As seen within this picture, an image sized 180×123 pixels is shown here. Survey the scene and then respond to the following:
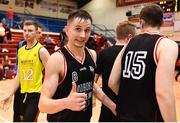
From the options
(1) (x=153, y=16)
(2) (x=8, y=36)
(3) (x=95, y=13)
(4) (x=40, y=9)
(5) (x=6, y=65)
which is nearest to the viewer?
(1) (x=153, y=16)

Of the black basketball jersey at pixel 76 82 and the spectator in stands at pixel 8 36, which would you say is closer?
the black basketball jersey at pixel 76 82

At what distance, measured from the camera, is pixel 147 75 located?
87.4 inches

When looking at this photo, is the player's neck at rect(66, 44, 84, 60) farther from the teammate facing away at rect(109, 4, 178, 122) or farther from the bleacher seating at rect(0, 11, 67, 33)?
the bleacher seating at rect(0, 11, 67, 33)

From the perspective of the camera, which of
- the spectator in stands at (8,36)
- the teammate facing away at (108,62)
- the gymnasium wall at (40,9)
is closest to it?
the teammate facing away at (108,62)

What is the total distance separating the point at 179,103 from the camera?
8047mm

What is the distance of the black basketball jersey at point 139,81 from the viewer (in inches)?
87.2

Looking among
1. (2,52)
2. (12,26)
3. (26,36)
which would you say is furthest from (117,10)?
(26,36)

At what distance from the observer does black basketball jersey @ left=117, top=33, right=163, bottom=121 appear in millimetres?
2215

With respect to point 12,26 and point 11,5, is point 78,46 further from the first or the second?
point 11,5

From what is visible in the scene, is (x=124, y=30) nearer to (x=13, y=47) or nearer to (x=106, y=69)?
(x=106, y=69)

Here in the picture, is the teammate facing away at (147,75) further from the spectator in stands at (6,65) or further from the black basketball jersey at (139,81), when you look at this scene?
the spectator in stands at (6,65)

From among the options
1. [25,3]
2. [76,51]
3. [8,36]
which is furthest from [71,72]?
[25,3]

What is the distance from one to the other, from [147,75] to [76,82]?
0.55 m

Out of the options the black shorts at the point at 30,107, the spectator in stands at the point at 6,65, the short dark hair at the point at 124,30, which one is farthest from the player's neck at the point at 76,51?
the spectator in stands at the point at 6,65
